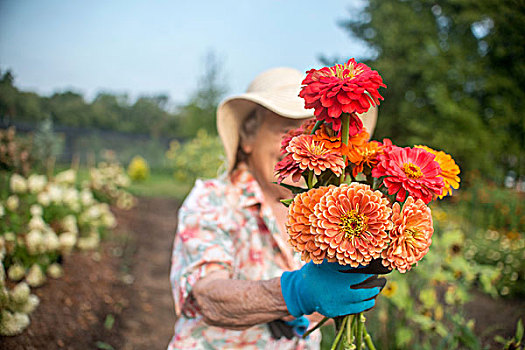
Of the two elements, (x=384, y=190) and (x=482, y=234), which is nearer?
(x=384, y=190)

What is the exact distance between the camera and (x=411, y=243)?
79 centimetres

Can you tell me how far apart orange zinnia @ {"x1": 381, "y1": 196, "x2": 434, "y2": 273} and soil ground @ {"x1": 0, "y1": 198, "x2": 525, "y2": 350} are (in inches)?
70.5

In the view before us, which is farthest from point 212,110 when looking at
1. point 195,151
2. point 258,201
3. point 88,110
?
point 258,201

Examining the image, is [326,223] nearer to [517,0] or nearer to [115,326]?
[115,326]

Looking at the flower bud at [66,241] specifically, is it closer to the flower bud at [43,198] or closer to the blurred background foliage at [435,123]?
the flower bud at [43,198]

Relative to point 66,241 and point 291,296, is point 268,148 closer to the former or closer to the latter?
point 291,296

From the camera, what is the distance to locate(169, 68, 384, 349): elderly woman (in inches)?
44.6

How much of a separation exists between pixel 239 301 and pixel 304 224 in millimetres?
432

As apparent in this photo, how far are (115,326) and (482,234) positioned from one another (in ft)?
16.8

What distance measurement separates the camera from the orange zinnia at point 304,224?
2.58 ft

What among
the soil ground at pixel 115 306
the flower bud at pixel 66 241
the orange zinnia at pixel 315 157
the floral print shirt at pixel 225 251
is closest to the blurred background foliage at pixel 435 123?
the soil ground at pixel 115 306

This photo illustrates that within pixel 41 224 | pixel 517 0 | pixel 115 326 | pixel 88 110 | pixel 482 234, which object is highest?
pixel 517 0

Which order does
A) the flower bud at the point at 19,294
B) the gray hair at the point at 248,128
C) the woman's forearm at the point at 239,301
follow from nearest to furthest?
the woman's forearm at the point at 239,301 < the gray hair at the point at 248,128 < the flower bud at the point at 19,294

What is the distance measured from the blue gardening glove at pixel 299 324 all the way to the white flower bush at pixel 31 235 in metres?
1.43
